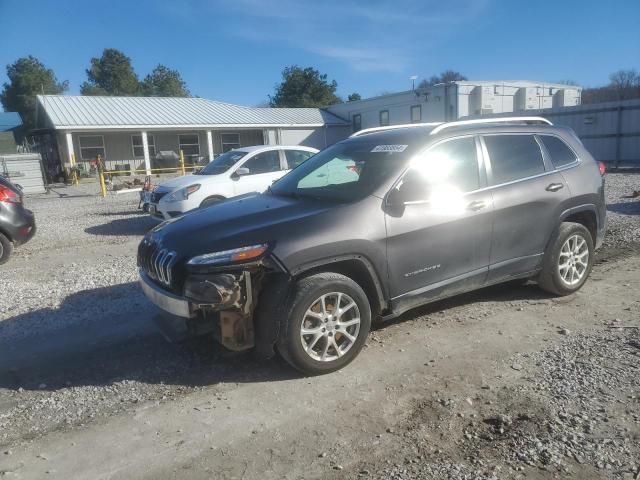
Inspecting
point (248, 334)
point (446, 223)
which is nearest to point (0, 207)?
point (248, 334)

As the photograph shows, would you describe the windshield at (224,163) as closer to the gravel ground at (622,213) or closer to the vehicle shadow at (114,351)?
the vehicle shadow at (114,351)

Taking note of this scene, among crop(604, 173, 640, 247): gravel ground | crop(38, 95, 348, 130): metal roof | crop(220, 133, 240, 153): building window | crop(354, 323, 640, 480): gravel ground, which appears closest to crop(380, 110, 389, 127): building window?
crop(38, 95, 348, 130): metal roof

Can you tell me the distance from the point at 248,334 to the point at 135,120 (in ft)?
83.8

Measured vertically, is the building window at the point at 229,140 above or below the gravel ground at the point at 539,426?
above

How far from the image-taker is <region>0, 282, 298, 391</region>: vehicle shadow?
3.77 m

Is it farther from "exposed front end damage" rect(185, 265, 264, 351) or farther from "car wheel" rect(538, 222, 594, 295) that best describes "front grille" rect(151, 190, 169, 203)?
"car wheel" rect(538, 222, 594, 295)

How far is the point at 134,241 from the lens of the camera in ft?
29.6

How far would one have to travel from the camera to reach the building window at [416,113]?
2911cm

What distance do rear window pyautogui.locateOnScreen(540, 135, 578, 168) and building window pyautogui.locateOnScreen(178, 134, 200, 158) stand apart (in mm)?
26594

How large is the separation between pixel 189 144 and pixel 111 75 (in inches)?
2278

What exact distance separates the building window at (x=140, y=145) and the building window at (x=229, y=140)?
13.7 ft

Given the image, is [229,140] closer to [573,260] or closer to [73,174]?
[73,174]

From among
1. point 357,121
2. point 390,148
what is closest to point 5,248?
point 390,148

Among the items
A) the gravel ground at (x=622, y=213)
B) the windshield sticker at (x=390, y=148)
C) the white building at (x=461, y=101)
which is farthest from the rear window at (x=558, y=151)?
the white building at (x=461, y=101)
